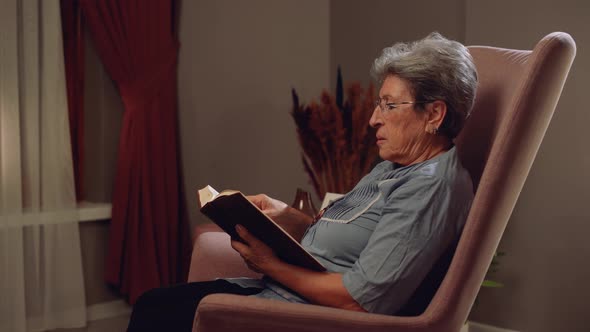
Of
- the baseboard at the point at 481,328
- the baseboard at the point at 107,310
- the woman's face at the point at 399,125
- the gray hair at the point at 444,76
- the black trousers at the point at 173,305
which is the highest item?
the gray hair at the point at 444,76

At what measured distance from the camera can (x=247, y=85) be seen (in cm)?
323

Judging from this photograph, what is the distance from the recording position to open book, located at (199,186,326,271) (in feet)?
4.57

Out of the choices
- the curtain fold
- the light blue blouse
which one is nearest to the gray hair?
the light blue blouse

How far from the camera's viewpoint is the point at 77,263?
3.03m

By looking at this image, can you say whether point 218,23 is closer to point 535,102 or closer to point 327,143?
point 327,143

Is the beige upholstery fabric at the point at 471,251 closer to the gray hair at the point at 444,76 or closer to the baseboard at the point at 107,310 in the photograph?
the gray hair at the point at 444,76

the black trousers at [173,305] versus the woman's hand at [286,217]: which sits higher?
the woman's hand at [286,217]

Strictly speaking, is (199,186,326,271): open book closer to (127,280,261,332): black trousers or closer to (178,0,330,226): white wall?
(127,280,261,332): black trousers

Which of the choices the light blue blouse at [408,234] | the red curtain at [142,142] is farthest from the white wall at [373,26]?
the light blue blouse at [408,234]

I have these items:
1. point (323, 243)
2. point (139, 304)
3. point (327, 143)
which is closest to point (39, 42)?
point (327, 143)

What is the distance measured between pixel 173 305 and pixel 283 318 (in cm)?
42

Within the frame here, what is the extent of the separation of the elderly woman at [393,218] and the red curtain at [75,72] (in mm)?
1667

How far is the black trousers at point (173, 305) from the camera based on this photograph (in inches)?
64.8

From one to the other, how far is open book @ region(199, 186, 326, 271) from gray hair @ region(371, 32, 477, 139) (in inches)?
17.3
